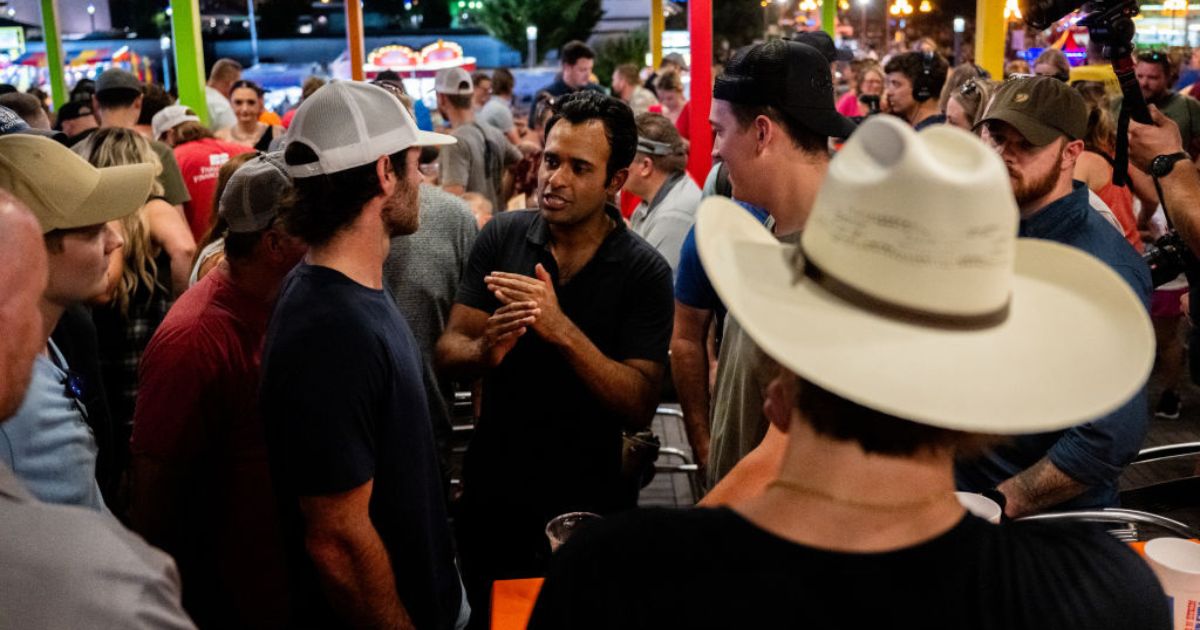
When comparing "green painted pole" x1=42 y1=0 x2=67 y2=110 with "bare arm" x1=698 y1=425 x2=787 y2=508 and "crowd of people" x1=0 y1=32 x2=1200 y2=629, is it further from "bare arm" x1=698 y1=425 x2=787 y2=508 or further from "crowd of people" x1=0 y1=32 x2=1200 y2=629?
"bare arm" x1=698 y1=425 x2=787 y2=508

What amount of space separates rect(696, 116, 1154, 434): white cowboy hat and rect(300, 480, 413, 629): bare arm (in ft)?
3.69

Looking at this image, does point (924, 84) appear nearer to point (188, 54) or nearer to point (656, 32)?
point (188, 54)

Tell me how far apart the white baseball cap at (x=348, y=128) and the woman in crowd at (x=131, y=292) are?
149 cm

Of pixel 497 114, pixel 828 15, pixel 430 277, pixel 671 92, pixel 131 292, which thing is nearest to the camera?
pixel 430 277

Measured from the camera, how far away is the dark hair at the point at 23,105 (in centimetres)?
556

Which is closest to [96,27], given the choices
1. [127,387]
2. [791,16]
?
[791,16]

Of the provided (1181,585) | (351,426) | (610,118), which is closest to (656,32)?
(610,118)

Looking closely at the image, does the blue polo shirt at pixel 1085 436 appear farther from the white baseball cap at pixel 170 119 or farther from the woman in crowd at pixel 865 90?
the woman in crowd at pixel 865 90

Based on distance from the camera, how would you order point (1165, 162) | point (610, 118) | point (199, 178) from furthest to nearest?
point (199, 178) → point (1165, 162) → point (610, 118)

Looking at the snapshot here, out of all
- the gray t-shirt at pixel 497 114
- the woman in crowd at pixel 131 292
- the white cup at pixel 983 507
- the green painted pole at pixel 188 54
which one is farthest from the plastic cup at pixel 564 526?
the gray t-shirt at pixel 497 114

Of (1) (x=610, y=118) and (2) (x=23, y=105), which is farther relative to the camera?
(2) (x=23, y=105)

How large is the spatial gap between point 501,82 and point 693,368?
7.49m

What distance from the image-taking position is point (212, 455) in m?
2.49

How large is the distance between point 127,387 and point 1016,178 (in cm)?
312
